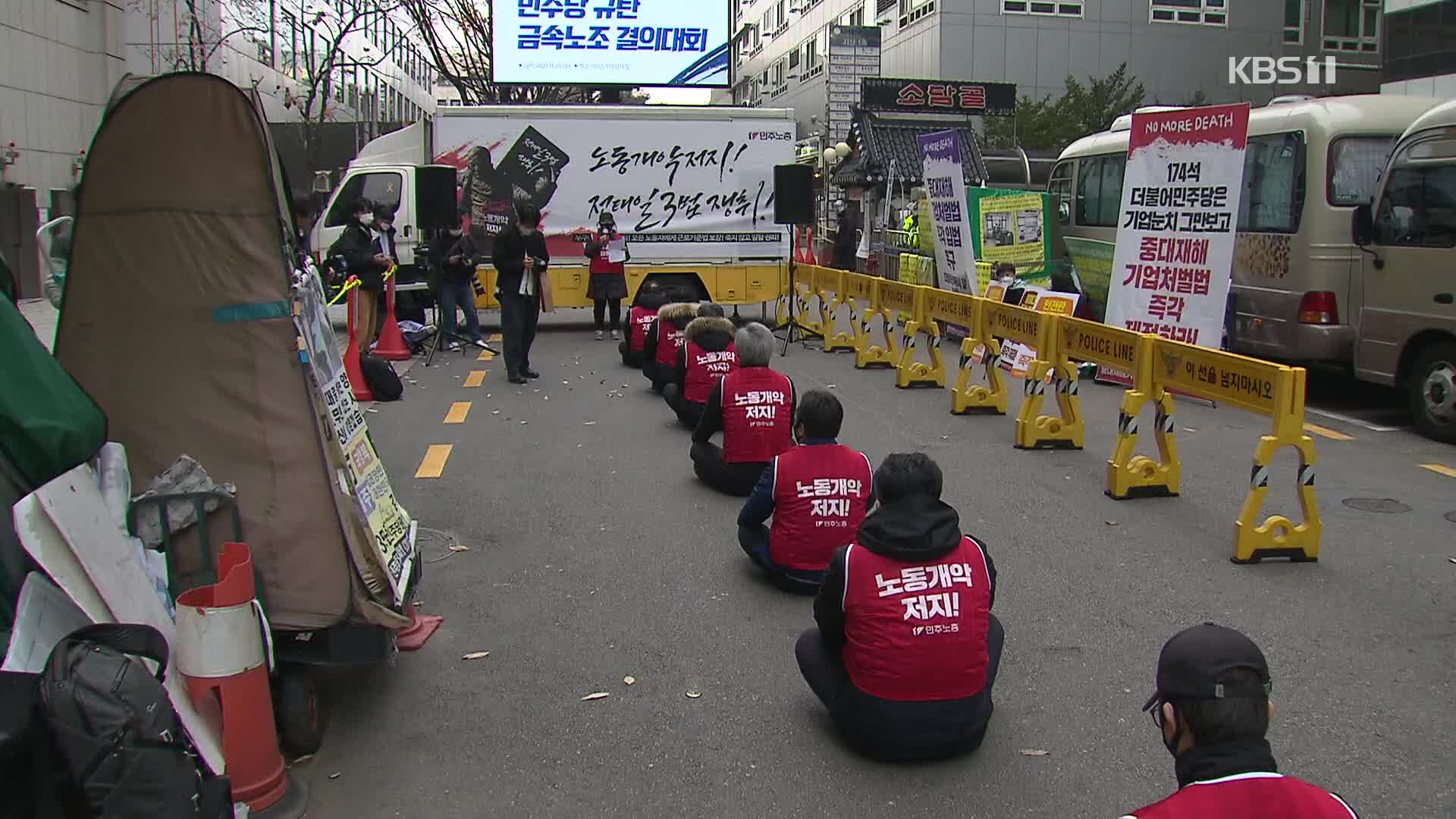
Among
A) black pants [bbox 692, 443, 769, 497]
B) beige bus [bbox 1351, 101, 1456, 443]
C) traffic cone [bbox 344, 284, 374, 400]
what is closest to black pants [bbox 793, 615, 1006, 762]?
black pants [bbox 692, 443, 769, 497]

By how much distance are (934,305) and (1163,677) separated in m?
10.6

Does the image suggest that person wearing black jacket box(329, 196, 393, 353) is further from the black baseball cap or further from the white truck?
the black baseball cap

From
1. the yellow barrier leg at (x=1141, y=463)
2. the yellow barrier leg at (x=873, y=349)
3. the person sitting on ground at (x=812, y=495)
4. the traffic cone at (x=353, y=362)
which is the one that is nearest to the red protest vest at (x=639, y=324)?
the yellow barrier leg at (x=873, y=349)

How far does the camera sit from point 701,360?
32.6ft

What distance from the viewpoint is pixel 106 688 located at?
2662mm

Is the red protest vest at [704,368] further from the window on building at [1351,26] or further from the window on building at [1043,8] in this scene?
the window on building at [1043,8]

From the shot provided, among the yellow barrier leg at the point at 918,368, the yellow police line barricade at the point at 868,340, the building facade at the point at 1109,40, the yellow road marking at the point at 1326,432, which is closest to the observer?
the yellow road marking at the point at 1326,432

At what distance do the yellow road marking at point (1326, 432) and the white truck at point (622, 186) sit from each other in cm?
922

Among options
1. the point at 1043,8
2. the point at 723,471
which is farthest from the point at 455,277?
the point at 1043,8

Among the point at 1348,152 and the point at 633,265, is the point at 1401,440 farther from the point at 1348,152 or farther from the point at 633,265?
the point at 633,265

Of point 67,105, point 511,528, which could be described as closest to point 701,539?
point 511,528

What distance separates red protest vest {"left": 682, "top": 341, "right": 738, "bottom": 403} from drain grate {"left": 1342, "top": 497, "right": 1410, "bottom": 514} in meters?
4.42

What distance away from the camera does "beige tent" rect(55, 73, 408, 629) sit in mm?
4496

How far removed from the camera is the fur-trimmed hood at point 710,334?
9773 millimetres
